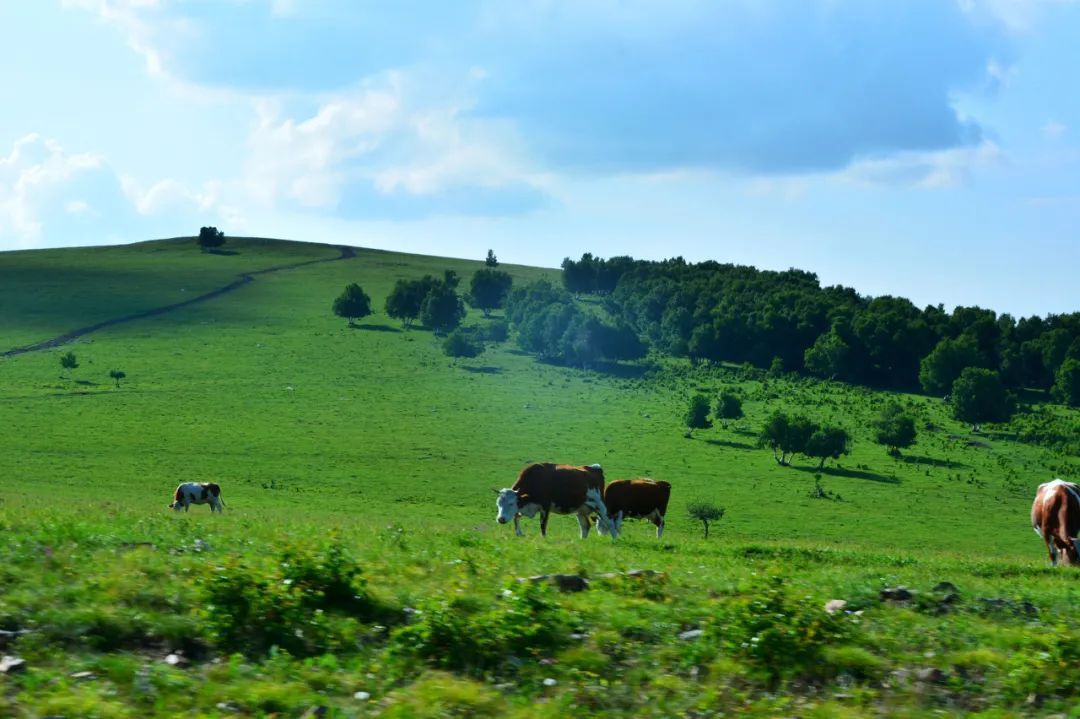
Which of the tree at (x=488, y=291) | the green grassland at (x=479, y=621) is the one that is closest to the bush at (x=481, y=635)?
the green grassland at (x=479, y=621)

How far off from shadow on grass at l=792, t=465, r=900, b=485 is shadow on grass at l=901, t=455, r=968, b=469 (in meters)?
6.97

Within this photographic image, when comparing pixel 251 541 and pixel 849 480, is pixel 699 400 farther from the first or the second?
pixel 251 541

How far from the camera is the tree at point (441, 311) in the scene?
131500mm

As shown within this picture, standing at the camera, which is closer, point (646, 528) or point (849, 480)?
point (646, 528)

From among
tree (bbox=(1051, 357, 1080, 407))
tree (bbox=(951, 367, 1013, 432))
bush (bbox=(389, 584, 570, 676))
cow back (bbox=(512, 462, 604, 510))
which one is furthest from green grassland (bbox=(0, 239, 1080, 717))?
tree (bbox=(1051, 357, 1080, 407))

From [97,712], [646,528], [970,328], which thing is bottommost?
[646,528]

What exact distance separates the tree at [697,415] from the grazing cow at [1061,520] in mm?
62240

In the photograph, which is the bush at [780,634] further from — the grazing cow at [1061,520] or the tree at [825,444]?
the tree at [825,444]

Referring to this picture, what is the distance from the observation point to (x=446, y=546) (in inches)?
640

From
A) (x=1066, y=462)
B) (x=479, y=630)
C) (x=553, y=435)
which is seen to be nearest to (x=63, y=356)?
(x=553, y=435)

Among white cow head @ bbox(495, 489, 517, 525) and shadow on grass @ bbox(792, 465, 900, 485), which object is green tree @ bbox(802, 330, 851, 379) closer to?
A: shadow on grass @ bbox(792, 465, 900, 485)

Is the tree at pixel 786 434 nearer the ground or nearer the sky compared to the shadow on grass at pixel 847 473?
nearer the sky

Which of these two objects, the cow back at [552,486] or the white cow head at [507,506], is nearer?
the white cow head at [507,506]

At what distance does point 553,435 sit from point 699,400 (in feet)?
46.4
